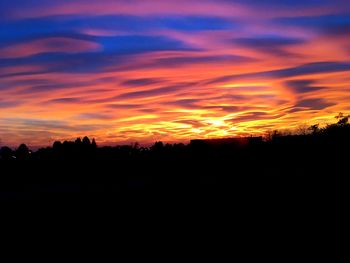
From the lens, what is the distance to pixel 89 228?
11.9 meters

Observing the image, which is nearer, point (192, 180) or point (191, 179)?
point (192, 180)

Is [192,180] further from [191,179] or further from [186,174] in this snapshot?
[186,174]

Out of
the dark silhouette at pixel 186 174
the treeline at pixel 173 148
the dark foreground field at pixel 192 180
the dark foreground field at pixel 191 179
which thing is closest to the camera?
the dark foreground field at pixel 192 180

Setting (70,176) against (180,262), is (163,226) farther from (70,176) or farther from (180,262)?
(70,176)

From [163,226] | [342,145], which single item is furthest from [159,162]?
[163,226]

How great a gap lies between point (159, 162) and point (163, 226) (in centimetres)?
1628

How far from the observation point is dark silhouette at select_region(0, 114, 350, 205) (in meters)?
16.6

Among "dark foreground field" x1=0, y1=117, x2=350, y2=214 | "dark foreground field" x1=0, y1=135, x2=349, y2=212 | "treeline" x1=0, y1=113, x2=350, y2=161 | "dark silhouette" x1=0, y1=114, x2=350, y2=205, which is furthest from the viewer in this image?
"treeline" x1=0, y1=113, x2=350, y2=161

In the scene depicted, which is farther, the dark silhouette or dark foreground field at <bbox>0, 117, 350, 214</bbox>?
the dark silhouette

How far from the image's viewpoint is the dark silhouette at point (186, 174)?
16.6m

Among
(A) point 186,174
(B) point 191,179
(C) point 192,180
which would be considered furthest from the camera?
(A) point 186,174

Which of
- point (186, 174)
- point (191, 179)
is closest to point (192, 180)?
point (191, 179)

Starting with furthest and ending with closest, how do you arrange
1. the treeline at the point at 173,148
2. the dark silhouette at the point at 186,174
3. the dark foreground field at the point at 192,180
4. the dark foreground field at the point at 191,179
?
the treeline at the point at 173,148
the dark silhouette at the point at 186,174
the dark foreground field at the point at 191,179
the dark foreground field at the point at 192,180

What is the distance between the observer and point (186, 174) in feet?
71.2
